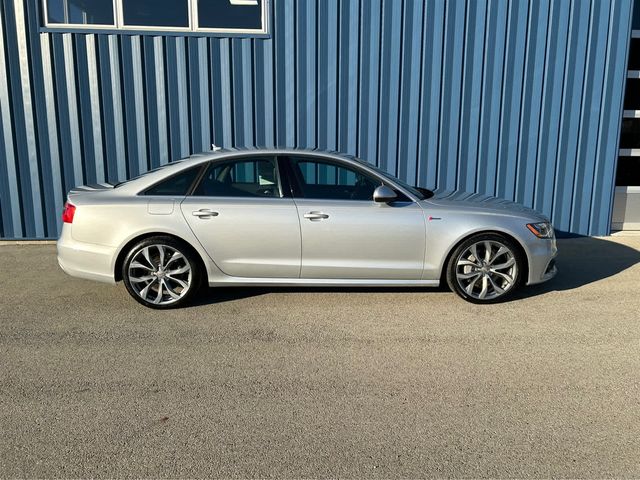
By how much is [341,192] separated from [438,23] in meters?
3.82

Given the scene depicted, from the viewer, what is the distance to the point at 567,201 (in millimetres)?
7402

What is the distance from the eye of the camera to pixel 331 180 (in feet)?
14.7

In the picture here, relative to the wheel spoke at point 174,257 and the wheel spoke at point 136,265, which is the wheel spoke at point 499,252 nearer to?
the wheel spoke at point 174,257

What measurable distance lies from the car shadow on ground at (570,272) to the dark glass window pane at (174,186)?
1.04 m

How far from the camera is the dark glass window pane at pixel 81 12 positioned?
652 centimetres

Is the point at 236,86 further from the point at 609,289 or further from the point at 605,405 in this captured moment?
the point at 605,405

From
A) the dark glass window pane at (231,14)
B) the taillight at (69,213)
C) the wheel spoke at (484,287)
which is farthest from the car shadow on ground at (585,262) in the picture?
the dark glass window pane at (231,14)

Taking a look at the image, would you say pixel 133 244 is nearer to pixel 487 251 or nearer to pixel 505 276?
pixel 487 251

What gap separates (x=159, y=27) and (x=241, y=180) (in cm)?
358

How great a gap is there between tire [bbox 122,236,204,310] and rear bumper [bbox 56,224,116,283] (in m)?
0.15

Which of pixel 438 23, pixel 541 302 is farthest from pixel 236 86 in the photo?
pixel 541 302

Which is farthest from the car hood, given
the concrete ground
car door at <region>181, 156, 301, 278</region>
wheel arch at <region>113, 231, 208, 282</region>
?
wheel arch at <region>113, 231, 208, 282</region>

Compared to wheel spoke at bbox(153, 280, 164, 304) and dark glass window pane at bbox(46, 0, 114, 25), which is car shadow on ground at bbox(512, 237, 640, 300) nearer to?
wheel spoke at bbox(153, 280, 164, 304)

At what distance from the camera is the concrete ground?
7.88ft
